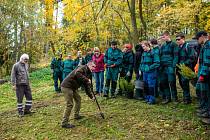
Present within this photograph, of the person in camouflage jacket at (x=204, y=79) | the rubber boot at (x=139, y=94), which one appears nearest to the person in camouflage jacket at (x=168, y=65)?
the rubber boot at (x=139, y=94)

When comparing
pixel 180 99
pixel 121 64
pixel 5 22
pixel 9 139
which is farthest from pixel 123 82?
pixel 5 22

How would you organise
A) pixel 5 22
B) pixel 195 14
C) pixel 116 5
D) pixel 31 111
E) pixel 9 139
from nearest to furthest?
pixel 9 139 < pixel 31 111 < pixel 195 14 < pixel 5 22 < pixel 116 5

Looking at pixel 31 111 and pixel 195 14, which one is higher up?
pixel 195 14

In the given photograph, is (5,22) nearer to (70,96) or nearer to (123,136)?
(70,96)

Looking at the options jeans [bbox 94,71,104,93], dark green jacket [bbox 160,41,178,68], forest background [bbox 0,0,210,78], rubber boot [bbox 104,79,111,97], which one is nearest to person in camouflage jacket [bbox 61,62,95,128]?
dark green jacket [bbox 160,41,178,68]

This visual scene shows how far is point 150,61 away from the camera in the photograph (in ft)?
30.9

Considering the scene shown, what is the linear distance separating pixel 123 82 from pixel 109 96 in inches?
35.6

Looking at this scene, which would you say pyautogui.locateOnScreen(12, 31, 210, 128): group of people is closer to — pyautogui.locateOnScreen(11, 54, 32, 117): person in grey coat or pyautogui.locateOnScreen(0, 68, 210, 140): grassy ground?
pyautogui.locateOnScreen(11, 54, 32, 117): person in grey coat

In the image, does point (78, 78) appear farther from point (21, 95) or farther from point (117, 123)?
point (21, 95)

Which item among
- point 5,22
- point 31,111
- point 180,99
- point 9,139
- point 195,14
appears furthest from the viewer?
Answer: point 5,22

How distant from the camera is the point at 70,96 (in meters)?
7.92

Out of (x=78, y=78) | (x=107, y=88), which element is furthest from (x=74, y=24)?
(x=78, y=78)

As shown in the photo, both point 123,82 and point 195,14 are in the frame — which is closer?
point 123,82

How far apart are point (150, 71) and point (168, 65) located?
1.95ft
